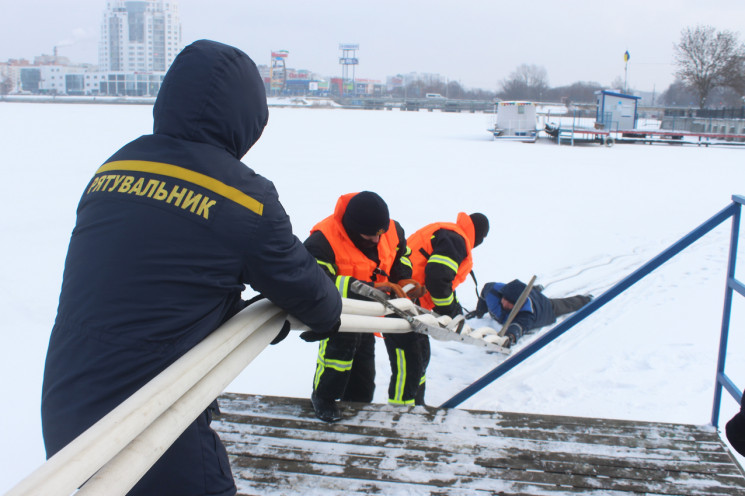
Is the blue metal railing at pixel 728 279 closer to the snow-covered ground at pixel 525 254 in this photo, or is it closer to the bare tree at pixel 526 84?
the snow-covered ground at pixel 525 254

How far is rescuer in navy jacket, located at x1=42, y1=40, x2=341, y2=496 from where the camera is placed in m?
1.22

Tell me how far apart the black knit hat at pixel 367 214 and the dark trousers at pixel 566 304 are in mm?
2966

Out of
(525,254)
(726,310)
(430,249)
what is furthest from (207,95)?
(525,254)

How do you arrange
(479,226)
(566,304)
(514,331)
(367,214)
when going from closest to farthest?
(367,214) < (479,226) < (514,331) < (566,304)

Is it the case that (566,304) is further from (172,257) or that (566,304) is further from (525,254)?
(172,257)

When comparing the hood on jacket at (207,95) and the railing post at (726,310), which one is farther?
the railing post at (726,310)

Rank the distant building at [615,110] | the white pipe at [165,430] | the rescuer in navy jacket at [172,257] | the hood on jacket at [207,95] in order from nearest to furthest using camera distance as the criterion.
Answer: the white pipe at [165,430], the rescuer in navy jacket at [172,257], the hood on jacket at [207,95], the distant building at [615,110]

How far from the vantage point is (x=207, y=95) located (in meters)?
1.33

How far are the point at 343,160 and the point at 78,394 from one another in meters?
13.3

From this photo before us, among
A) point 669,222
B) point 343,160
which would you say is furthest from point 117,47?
point 669,222

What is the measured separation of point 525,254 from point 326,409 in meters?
4.94

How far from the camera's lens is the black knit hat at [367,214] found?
110 inches

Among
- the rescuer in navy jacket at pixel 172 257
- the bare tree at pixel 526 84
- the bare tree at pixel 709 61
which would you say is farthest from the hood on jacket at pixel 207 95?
the bare tree at pixel 526 84

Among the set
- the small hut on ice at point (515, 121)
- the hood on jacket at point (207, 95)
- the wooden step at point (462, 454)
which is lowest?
the wooden step at point (462, 454)
